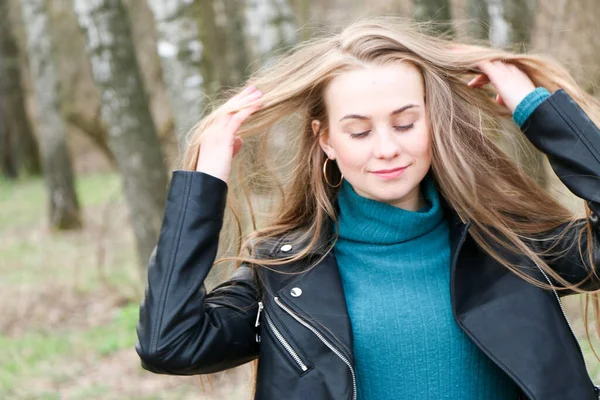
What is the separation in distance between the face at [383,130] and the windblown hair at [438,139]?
5 centimetres

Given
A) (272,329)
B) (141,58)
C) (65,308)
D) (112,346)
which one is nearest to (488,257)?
(272,329)

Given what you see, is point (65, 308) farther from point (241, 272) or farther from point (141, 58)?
point (241, 272)

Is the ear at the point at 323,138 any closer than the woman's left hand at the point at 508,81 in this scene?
No

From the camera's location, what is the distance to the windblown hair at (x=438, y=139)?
2.75 m

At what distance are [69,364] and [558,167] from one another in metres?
4.72

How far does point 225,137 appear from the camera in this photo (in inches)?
111

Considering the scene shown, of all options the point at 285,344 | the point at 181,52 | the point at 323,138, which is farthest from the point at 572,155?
the point at 181,52

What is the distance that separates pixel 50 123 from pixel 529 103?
1098 centimetres

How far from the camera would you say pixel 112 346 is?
21.8 feet

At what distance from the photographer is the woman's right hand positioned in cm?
278

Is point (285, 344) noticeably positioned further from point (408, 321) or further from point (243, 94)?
point (243, 94)

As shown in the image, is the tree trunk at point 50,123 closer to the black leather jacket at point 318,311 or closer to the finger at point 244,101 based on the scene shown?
the finger at point 244,101

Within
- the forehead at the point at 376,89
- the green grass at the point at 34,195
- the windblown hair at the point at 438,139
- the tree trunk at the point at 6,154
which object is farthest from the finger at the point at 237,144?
the tree trunk at the point at 6,154

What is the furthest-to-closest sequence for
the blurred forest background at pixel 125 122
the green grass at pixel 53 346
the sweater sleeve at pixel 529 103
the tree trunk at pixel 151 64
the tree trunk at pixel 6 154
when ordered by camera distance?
1. the tree trunk at pixel 6 154
2. the tree trunk at pixel 151 64
3. the green grass at pixel 53 346
4. the blurred forest background at pixel 125 122
5. the sweater sleeve at pixel 529 103
